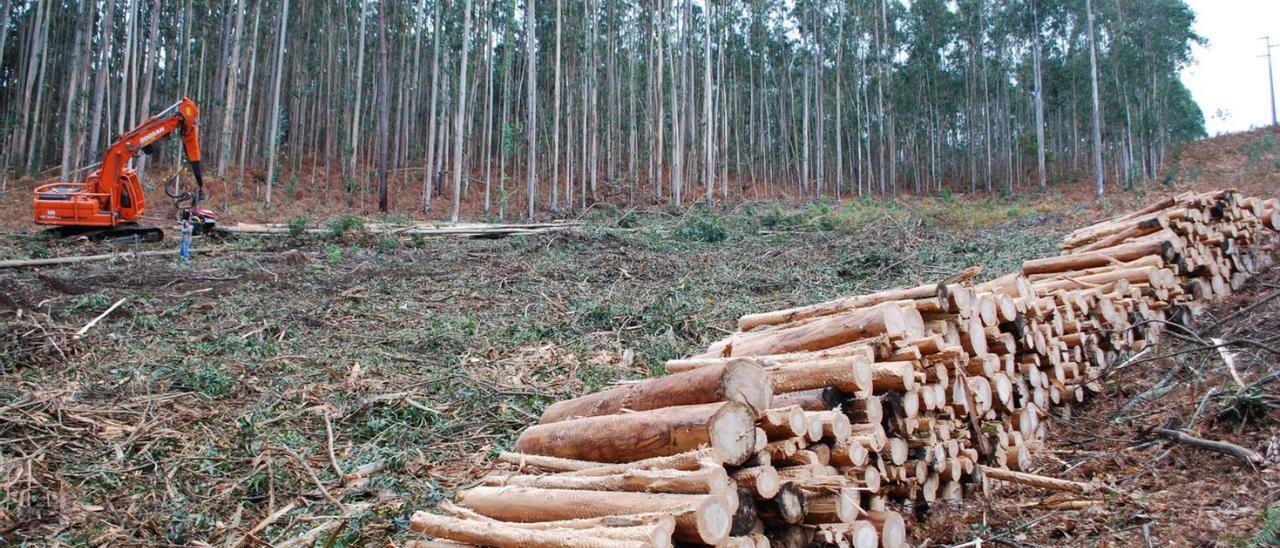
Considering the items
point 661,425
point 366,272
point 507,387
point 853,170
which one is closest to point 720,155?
point 853,170

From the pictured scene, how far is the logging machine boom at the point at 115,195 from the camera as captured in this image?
14.4 m

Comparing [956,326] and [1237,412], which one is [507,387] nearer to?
[956,326]

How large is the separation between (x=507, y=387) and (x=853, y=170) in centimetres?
3884

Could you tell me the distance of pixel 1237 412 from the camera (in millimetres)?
4531

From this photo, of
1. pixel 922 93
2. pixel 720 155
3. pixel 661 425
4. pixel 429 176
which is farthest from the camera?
pixel 922 93

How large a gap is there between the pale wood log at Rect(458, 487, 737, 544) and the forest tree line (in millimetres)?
21031

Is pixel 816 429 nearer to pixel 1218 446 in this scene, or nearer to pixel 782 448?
pixel 782 448

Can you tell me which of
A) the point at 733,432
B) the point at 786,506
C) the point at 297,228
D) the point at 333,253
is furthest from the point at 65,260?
the point at 786,506

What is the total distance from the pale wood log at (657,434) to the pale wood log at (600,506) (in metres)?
0.23

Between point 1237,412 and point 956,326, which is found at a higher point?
point 956,326

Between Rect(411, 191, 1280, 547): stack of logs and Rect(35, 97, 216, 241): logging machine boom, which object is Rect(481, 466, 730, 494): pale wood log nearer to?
Rect(411, 191, 1280, 547): stack of logs

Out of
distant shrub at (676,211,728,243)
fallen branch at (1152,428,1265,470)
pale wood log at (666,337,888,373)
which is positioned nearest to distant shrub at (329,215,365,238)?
distant shrub at (676,211,728,243)

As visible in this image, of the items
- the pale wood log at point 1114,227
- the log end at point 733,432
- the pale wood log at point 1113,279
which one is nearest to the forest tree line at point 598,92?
the pale wood log at point 1114,227

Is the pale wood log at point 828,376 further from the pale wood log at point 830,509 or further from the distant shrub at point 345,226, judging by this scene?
the distant shrub at point 345,226
